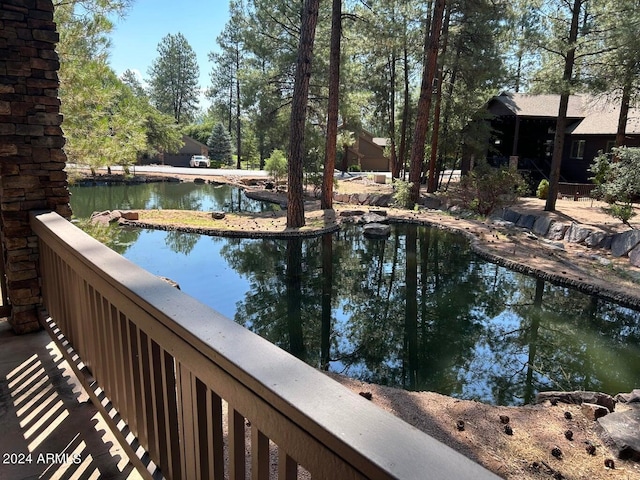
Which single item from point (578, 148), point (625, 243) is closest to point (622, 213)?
point (625, 243)

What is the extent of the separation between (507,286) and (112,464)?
7.45 metres

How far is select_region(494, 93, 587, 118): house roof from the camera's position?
1857cm

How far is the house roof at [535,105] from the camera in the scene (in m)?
18.6

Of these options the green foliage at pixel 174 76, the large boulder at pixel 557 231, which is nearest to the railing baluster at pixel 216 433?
the large boulder at pixel 557 231

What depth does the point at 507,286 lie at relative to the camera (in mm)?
7891

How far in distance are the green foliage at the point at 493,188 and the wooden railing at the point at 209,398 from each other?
40.9ft

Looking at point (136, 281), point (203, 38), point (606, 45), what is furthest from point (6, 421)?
point (203, 38)

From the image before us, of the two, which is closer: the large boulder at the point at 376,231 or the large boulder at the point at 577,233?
the large boulder at the point at 577,233

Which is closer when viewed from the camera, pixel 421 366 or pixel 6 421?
pixel 6 421

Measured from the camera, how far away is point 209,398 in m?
0.99

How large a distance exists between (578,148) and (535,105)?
2.64m

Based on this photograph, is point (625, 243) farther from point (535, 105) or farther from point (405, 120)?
point (535, 105)

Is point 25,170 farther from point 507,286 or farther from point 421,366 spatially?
point 507,286

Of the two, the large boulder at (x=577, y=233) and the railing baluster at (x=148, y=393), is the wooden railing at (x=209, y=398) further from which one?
the large boulder at (x=577, y=233)
